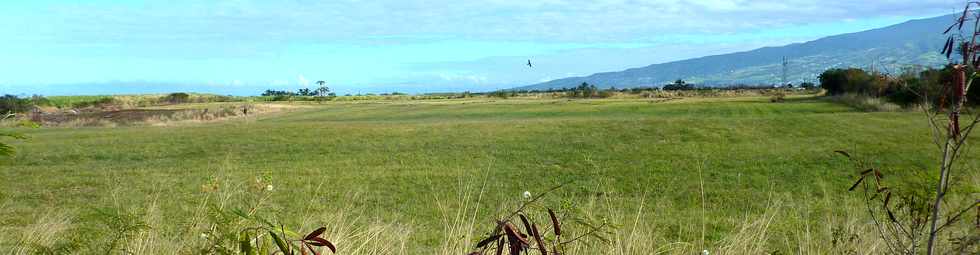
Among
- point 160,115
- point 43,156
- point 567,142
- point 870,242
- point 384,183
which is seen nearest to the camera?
point 870,242

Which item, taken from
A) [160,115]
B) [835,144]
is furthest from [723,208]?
[160,115]

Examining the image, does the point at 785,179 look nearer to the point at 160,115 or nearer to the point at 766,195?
the point at 766,195

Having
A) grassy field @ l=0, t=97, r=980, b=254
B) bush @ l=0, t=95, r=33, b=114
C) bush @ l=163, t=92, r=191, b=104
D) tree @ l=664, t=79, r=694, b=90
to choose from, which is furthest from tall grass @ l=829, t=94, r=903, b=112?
tree @ l=664, t=79, r=694, b=90

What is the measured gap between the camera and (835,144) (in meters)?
17.6

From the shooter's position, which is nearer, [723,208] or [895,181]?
[723,208]

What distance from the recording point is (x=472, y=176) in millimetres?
7348

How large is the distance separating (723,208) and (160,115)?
39.7 metres

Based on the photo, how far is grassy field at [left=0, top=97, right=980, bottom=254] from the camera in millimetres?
5891

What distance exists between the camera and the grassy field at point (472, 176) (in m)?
5.89

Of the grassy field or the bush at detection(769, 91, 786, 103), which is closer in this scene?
the grassy field

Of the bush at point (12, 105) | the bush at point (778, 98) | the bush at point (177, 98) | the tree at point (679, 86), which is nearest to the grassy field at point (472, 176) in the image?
the bush at point (12, 105)

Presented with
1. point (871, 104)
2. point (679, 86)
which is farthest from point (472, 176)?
point (679, 86)

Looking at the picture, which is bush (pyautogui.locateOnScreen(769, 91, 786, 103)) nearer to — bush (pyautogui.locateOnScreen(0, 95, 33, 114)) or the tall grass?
the tall grass

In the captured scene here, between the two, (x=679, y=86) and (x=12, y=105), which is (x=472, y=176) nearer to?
(x=12, y=105)
